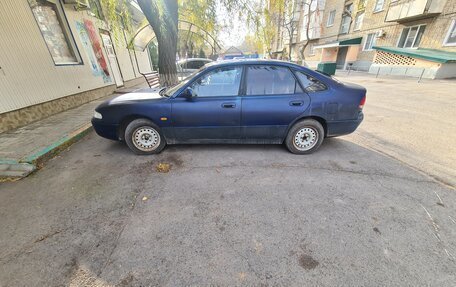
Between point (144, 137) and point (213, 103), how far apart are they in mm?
1502

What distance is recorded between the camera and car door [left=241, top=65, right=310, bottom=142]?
3424 millimetres

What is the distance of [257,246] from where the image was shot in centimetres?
199

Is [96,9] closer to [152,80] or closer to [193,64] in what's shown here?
[152,80]

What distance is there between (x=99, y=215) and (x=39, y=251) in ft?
1.90

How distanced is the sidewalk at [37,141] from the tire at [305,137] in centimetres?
462

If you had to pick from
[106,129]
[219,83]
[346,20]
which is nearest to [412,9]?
[346,20]

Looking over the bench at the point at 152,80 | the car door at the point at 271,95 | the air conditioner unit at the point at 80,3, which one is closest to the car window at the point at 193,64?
the bench at the point at 152,80

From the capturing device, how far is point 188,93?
3377 millimetres

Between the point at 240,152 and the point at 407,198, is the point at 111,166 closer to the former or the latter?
the point at 240,152

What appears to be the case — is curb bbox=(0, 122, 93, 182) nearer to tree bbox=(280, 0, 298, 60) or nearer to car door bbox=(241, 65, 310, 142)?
car door bbox=(241, 65, 310, 142)

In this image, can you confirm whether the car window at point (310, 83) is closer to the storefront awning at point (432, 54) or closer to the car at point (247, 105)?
the car at point (247, 105)

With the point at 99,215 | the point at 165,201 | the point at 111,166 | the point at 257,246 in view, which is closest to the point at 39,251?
the point at 99,215

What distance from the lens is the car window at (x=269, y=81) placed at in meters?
3.44

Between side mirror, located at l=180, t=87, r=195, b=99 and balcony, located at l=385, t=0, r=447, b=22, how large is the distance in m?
18.1
